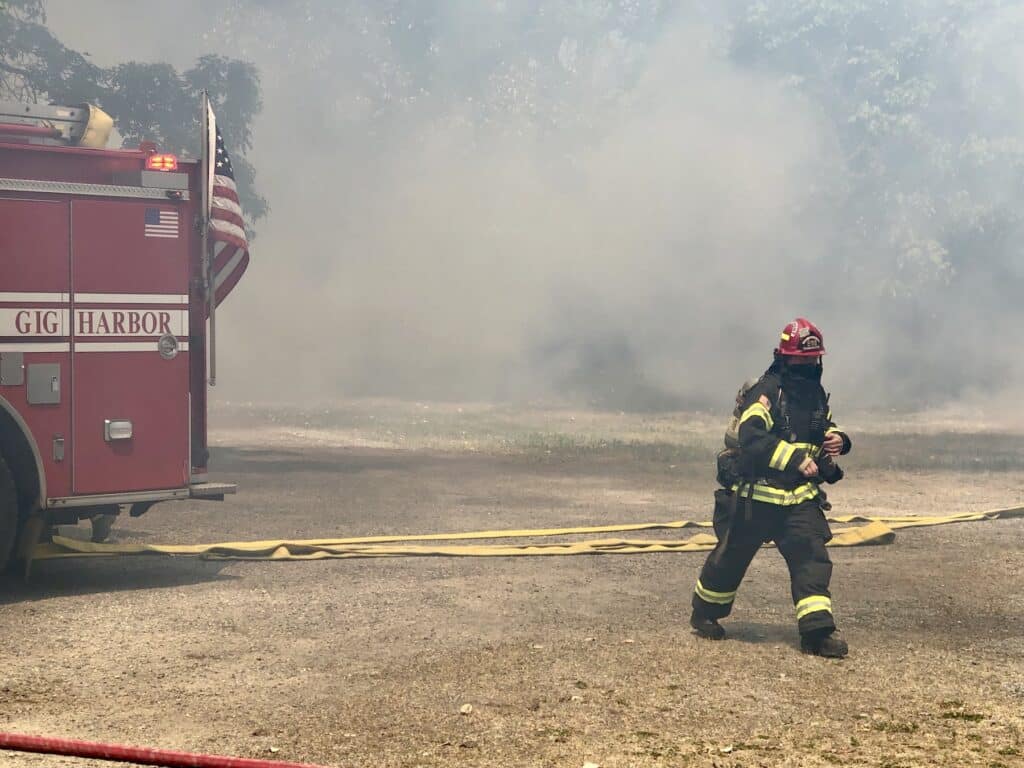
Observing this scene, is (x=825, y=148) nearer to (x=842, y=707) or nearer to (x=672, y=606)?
(x=672, y=606)

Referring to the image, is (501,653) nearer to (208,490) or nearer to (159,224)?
(208,490)

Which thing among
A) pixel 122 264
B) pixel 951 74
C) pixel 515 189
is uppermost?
pixel 951 74

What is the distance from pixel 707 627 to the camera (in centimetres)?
581

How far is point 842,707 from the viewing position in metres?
4.70

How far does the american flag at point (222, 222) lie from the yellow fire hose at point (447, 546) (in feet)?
5.33

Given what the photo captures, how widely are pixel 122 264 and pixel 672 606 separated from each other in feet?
11.5

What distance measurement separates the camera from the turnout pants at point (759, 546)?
220 inches

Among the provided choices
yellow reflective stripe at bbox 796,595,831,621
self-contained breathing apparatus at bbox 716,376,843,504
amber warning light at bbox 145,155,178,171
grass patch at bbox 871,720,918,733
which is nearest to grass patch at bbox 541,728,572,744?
grass patch at bbox 871,720,918,733

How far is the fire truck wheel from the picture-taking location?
6641 millimetres

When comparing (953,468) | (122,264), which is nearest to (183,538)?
(122,264)

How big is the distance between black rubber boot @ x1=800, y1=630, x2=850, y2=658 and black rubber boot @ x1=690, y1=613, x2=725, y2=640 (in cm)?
40

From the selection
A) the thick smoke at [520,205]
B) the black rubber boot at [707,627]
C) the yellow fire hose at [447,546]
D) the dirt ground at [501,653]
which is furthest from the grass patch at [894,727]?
the thick smoke at [520,205]

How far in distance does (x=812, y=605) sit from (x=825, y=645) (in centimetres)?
18

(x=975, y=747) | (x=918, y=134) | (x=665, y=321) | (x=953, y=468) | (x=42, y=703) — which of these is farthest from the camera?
(x=665, y=321)
